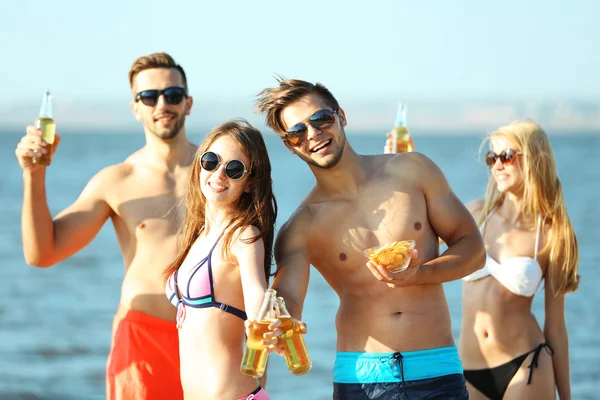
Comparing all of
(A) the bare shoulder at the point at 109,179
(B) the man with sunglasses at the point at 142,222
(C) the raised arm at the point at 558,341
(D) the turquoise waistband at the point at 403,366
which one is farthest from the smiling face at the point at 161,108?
(C) the raised arm at the point at 558,341

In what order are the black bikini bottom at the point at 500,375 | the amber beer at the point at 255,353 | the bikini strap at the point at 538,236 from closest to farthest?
the amber beer at the point at 255,353
the black bikini bottom at the point at 500,375
the bikini strap at the point at 538,236

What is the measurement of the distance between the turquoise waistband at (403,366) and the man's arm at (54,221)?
1837mm

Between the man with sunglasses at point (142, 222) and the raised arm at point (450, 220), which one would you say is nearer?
the raised arm at point (450, 220)

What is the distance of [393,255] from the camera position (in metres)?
3.97

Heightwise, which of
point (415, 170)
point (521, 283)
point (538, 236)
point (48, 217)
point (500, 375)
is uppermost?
point (415, 170)

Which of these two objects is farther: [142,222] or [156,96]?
[156,96]

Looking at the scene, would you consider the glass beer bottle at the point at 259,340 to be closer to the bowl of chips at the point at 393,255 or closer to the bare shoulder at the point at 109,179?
the bowl of chips at the point at 393,255

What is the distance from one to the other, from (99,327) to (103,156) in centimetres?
5540

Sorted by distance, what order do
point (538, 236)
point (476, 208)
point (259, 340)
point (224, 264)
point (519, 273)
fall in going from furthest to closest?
1. point (476, 208)
2. point (538, 236)
3. point (519, 273)
4. point (224, 264)
5. point (259, 340)

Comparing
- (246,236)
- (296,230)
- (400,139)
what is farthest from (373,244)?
(400,139)

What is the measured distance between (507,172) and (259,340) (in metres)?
2.63

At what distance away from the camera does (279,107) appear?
4305 mm

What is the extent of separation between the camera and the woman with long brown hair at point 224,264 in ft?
12.7

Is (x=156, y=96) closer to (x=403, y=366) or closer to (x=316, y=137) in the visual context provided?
(x=316, y=137)
